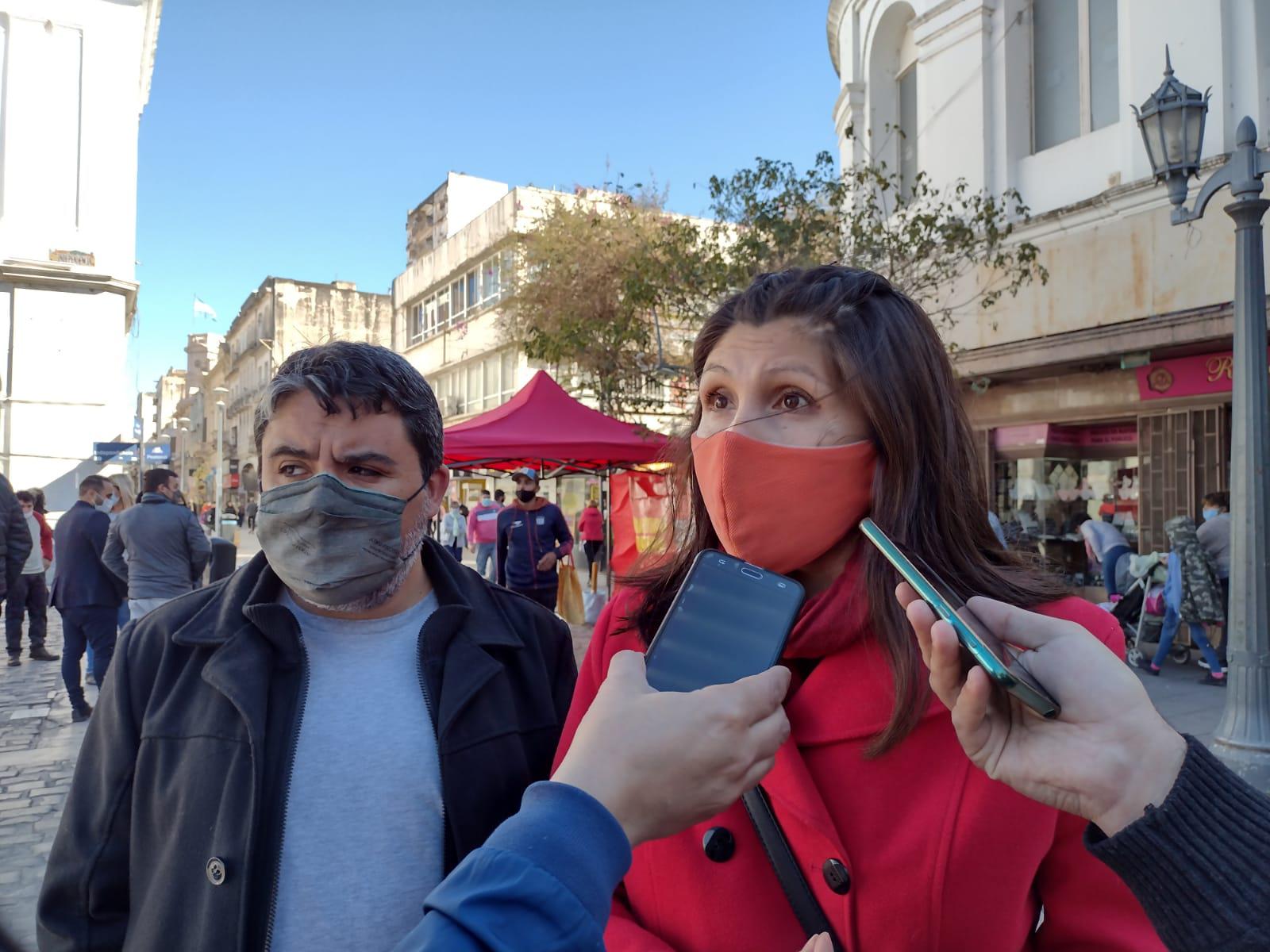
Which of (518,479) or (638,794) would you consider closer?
(638,794)

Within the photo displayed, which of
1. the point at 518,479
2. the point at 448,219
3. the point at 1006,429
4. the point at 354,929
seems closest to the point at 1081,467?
the point at 1006,429

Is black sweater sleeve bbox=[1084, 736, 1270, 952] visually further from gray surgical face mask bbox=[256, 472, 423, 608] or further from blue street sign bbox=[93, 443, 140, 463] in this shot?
blue street sign bbox=[93, 443, 140, 463]

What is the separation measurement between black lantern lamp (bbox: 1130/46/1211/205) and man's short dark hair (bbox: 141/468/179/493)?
26.6 feet

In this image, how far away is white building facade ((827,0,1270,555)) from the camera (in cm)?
862

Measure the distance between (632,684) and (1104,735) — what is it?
565mm

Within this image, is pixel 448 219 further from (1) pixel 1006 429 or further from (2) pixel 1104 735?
(2) pixel 1104 735

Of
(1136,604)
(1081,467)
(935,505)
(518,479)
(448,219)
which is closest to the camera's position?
(935,505)

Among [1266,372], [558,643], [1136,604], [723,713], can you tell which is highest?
[1266,372]

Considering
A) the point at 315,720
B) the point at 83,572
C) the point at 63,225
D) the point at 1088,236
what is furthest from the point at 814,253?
the point at 63,225

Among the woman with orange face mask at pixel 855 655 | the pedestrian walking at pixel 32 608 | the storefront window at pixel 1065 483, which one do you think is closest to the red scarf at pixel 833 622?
the woman with orange face mask at pixel 855 655

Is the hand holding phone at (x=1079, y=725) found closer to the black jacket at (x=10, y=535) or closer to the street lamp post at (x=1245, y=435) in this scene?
the street lamp post at (x=1245, y=435)

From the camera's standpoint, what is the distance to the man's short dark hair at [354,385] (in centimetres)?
201

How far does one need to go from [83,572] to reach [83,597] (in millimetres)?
228

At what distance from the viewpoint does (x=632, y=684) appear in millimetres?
1024
